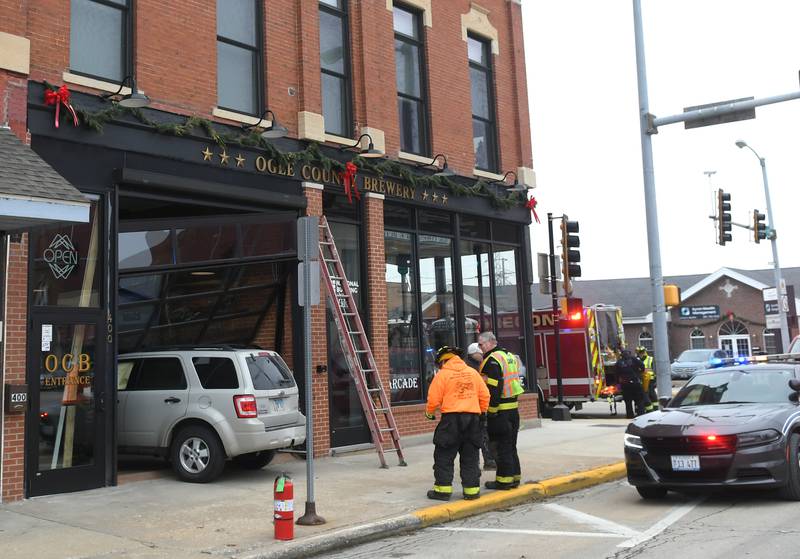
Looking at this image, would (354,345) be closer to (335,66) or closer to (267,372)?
(267,372)

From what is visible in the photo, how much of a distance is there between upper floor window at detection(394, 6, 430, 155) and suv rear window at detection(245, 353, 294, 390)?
5.72 metres

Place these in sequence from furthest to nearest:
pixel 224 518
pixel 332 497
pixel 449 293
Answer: pixel 449 293
pixel 332 497
pixel 224 518

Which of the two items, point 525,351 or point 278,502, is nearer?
point 278,502

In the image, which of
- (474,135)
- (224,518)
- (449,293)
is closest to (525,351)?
(449,293)

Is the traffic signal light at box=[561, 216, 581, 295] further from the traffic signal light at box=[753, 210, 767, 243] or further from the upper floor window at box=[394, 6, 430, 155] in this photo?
the traffic signal light at box=[753, 210, 767, 243]

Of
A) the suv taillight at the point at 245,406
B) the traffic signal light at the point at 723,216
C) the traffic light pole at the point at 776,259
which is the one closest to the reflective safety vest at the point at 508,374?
the suv taillight at the point at 245,406

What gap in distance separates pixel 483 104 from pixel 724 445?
427 inches

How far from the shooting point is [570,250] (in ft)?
60.4

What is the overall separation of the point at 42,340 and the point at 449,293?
326 inches

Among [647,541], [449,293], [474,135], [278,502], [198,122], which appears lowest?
[647,541]

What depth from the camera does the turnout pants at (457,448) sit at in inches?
364

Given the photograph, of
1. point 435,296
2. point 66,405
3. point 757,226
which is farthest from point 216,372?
point 757,226

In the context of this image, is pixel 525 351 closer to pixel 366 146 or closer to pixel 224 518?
pixel 366 146

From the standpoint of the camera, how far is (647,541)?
23.7 feet
